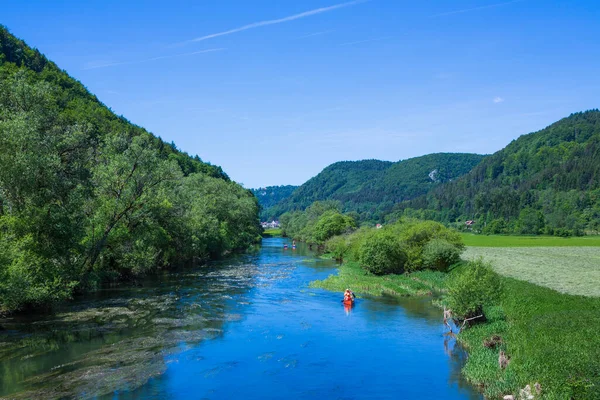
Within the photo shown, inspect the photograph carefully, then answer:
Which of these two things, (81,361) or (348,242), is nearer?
(81,361)

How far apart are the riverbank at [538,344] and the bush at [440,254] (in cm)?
1806

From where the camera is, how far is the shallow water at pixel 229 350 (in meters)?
22.4

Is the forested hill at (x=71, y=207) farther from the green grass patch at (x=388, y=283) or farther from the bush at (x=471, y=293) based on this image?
the bush at (x=471, y=293)

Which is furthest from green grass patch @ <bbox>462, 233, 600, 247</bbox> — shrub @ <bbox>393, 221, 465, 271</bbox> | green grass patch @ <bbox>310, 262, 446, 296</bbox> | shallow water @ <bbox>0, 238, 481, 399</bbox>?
shallow water @ <bbox>0, 238, 481, 399</bbox>

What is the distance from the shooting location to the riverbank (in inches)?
719

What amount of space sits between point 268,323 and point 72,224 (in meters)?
16.8

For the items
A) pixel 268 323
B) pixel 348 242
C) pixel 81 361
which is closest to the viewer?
pixel 81 361

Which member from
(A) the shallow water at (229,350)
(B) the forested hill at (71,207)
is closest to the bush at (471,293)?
(A) the shallow water at (229,350)

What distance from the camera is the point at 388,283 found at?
52750 millimetres

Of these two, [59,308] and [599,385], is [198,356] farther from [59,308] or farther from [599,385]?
[599,385]

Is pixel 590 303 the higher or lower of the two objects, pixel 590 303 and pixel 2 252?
the lower

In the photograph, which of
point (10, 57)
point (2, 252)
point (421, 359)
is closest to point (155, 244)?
point (2, 252)

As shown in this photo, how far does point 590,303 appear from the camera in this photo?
31547 mm

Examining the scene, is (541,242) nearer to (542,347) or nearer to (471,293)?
(471,293)
